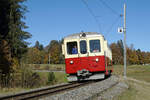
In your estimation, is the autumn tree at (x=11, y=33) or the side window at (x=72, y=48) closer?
the side window at (x=72, y=48)

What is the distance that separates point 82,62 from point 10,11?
15.9 m

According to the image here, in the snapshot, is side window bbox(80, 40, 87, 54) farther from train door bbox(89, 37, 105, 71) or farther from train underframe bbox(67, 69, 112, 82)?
train underframe bbox(67, 69, 112, 82)

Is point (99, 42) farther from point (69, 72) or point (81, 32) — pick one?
point (69, 72)

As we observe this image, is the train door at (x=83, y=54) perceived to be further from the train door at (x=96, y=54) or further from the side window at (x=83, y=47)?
the train door at (x=96, y=54)

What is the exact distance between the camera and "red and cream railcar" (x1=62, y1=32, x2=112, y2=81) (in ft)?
43.6

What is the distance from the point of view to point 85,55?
533 inches

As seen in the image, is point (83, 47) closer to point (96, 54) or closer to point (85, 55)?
point (85, 55)

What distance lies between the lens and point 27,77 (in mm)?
21484

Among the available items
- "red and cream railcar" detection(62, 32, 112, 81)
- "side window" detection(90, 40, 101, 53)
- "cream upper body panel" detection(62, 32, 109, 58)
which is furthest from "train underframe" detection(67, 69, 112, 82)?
"side window" detection(90, 40, 101, 53)

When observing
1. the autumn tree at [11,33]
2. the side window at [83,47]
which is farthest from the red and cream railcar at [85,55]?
the autumn tree at [11,33]

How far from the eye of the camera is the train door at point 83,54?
13.4 meters

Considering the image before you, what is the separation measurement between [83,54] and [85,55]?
157mm

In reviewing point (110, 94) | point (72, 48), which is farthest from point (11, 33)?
point (110, 94)

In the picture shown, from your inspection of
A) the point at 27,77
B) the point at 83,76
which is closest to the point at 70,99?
the point at 83,76
